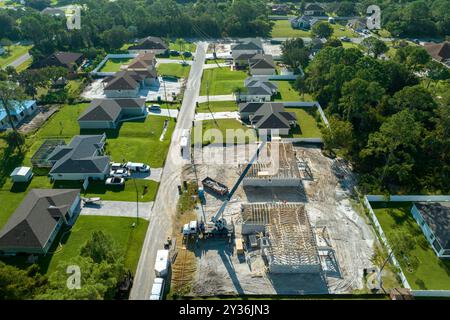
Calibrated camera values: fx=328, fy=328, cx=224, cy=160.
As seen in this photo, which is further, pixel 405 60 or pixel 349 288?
pixel 405 60

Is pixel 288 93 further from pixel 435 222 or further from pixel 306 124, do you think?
pixel 435 222

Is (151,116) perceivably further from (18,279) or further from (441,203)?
(441,203)

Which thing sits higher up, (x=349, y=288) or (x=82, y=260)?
(x=82, y=260)

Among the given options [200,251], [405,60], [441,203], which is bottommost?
[200,251]

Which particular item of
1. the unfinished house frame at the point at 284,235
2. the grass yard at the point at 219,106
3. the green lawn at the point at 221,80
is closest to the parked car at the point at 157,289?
the unfinished house frame at the point at 284,235

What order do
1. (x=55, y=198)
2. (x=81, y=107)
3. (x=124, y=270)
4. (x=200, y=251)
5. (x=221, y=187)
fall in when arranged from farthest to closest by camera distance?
(x=81, y=107) → (x=221, y=187) → (x=55, y=198) → (x=200, y=251) → (x=124, y=270)

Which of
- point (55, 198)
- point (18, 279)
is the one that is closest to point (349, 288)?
point (18, 279)

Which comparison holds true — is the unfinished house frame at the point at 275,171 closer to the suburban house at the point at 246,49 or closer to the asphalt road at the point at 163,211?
the asphalt road at the point at 163,211
